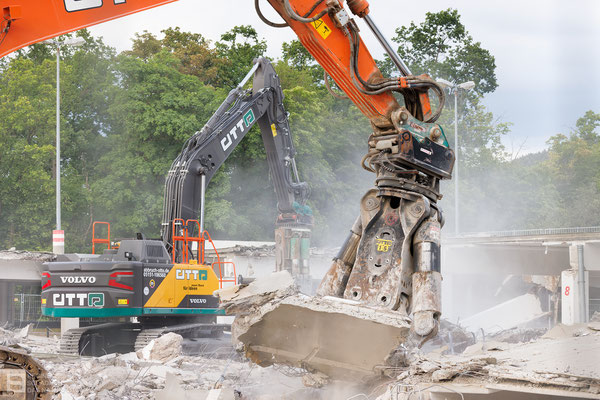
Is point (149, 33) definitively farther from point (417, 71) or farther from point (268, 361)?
point (268, 361)

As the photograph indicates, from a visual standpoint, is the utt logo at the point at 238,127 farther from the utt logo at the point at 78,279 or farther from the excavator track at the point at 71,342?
the excavator track at the point at 71,342

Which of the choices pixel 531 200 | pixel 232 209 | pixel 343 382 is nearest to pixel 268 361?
pixel 343 382

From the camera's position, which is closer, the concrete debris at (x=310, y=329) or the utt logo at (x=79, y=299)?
the concrete debris at (x=310, y=329)

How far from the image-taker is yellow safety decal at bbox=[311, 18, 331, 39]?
6586 millimetres

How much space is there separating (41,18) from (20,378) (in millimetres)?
2441

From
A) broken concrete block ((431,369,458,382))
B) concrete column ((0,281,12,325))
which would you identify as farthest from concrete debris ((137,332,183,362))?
concrete column ((0,281,12,325))

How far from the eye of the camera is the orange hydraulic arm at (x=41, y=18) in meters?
4.43

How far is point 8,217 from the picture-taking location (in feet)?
74.4

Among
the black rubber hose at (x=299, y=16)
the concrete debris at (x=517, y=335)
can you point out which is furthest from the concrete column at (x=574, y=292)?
the black rubber hose at (x=299, y=16)

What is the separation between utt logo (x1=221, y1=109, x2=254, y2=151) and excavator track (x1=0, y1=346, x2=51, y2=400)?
6.88 meters

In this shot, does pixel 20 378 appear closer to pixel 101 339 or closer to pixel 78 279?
pixel 78 279

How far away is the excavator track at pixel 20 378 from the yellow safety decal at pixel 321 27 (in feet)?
12.2

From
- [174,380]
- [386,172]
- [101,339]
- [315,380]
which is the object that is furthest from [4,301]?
[315,380]

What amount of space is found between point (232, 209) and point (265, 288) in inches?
764
